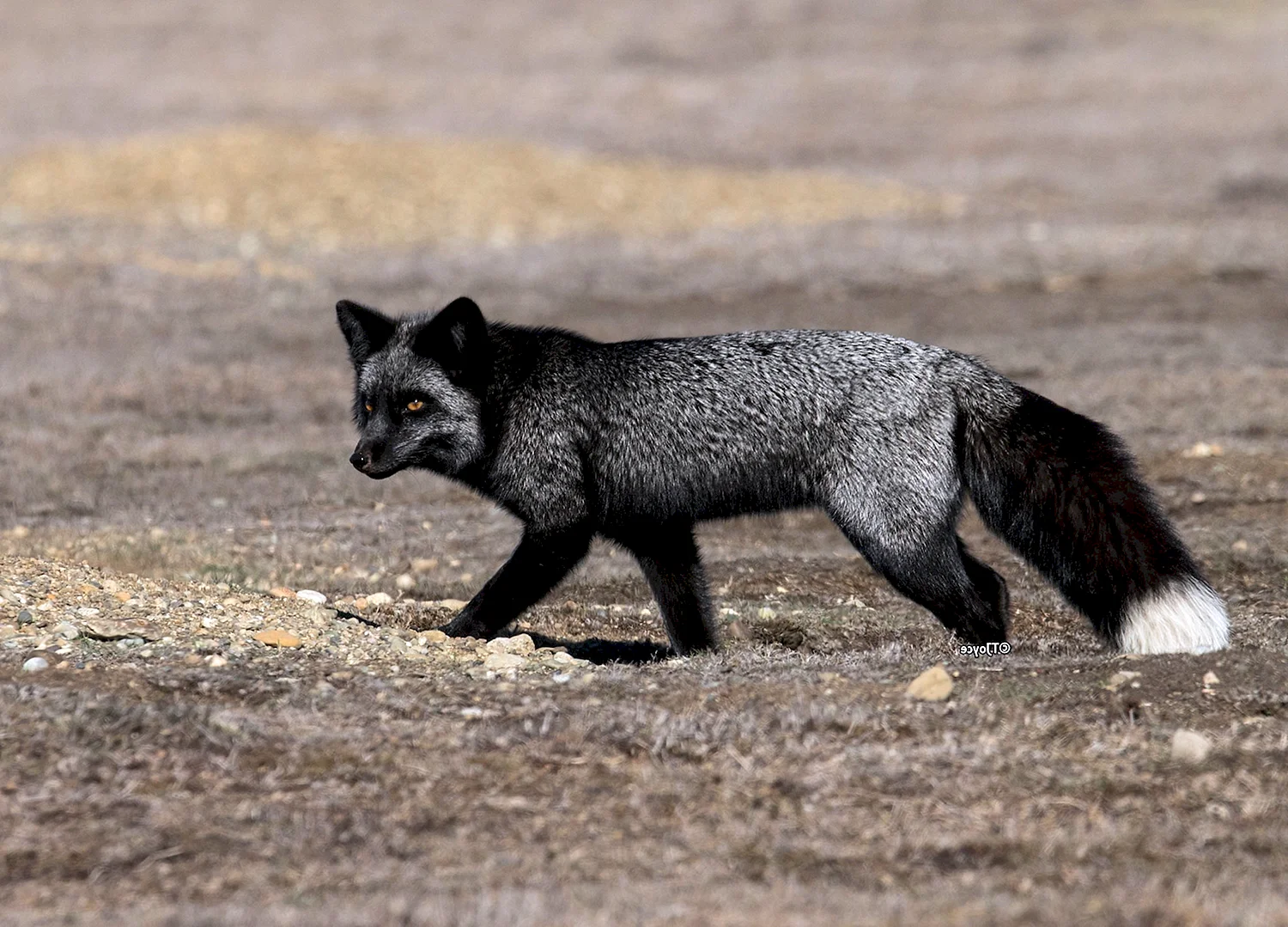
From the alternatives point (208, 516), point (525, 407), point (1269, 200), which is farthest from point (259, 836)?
point (1269, 200)

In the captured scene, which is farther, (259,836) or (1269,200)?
(1269,200)

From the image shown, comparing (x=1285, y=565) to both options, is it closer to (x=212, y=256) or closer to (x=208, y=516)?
(x=208, y=516)

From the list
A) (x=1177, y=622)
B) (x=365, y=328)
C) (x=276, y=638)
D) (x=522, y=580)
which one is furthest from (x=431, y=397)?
(x=1177, y=622)

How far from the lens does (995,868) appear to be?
546cm

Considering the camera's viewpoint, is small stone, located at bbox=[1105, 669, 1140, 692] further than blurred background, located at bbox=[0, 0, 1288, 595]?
No

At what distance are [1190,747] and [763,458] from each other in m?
2.62

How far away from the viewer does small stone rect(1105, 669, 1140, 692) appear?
6.93 m

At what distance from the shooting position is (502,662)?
25.2 feet

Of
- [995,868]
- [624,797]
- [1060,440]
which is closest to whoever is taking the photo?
[995,868]

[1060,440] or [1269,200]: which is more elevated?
[1269,200]

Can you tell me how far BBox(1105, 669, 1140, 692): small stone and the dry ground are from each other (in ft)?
0.43

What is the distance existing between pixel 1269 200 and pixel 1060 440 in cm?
2241

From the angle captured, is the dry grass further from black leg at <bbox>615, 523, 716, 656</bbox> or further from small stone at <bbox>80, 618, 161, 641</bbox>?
small stone at <bbox>80, 618, 161, 641</bbox>

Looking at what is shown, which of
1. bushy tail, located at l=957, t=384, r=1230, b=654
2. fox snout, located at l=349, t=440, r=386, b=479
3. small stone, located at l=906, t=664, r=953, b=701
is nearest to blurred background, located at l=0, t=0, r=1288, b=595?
fox snout, located at l=349, t=440, r=386, b=479
